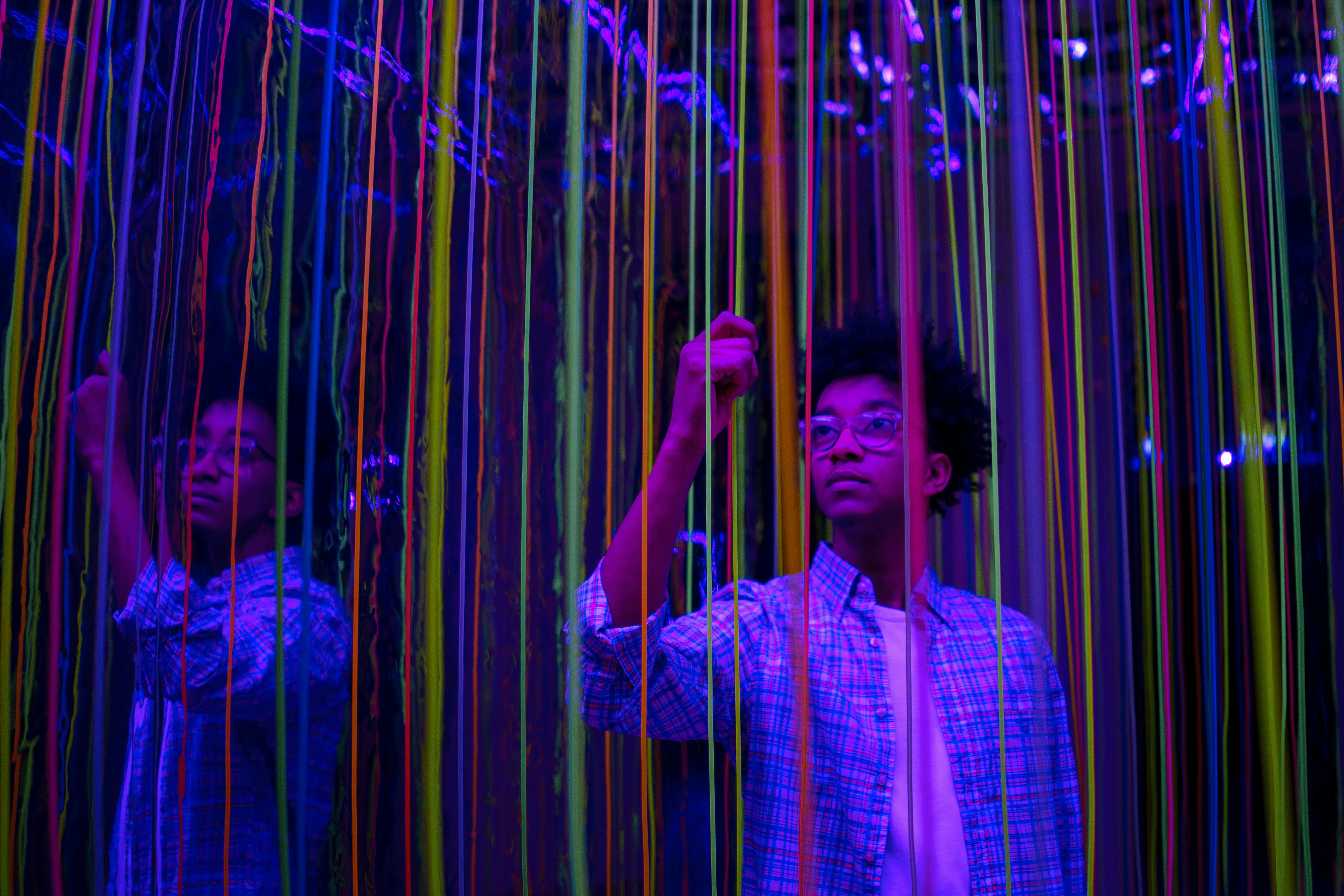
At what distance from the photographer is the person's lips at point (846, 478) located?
0.85 metres

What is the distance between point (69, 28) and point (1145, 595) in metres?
1.27

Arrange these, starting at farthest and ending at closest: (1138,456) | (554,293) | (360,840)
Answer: (1138,456), (554,293), (360,840)

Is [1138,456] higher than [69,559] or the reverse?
higher

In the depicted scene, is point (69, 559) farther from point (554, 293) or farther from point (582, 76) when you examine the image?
point (582, 76)

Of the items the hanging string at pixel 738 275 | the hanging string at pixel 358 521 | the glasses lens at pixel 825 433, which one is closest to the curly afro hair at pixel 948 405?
the glasses lens at pixel 825 433

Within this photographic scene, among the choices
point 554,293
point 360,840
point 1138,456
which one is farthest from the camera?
point 1138,456

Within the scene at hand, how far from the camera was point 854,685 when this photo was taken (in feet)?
2.69

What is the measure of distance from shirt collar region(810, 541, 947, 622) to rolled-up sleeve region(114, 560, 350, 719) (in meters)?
0.46

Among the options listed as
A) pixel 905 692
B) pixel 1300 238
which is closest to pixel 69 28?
pixel 905 692

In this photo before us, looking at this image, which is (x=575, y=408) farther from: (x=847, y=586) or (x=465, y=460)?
(x=847, y=586)

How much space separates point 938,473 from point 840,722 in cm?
36

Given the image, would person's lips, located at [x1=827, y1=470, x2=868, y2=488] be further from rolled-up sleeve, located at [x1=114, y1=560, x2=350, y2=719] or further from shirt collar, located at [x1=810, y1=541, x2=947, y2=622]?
rolled-up sleeve, located at [x1=114, y1=560, x2=350, y2=719]

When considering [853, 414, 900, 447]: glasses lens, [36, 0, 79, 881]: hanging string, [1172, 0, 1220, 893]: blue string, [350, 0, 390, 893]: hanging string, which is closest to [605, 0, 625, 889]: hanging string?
[350, 0, 390, 893]: hanging string

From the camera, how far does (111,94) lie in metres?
0.73
